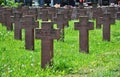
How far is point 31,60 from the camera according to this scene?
11.4 metres

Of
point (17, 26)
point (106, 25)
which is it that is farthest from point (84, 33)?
point (17, 26)

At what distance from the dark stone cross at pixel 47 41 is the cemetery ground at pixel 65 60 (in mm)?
173

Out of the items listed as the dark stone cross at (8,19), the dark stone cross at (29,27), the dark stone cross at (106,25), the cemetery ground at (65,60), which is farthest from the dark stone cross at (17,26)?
the dark stone cross at (8,19)

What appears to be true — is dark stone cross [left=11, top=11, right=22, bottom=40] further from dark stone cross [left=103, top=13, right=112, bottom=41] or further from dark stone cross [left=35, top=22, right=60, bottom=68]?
dark stone cross [left=35, top=22, right=60, bottom=68]

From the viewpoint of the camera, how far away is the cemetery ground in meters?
9.81

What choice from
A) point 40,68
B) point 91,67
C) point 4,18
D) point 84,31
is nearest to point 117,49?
point 84,31

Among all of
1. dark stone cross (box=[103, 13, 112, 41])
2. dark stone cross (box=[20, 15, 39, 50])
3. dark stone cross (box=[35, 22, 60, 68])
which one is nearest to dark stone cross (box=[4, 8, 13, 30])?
dark stone cross (box=[103, 13, 112, 41])

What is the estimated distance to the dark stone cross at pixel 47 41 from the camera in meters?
10.2

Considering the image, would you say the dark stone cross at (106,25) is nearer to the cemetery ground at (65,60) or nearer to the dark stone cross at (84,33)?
the cemetery ground at (65,60)

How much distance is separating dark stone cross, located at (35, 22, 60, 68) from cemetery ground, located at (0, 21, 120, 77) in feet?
0.57

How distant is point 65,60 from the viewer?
11094mm

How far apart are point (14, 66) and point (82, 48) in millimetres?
3111

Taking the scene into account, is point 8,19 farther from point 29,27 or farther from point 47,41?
point 47,41

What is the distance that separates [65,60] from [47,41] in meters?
1.05
